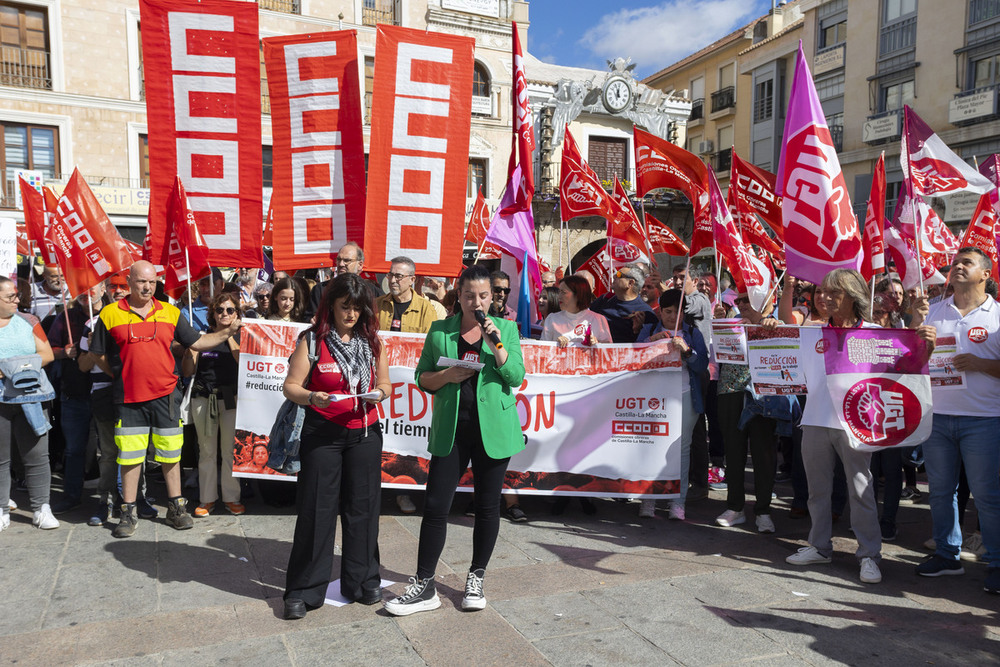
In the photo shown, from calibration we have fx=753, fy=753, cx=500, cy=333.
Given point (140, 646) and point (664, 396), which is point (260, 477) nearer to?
point (140, 646)

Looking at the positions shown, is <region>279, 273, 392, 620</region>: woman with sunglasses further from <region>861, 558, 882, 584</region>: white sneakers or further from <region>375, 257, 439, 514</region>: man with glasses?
<region>861, 558, 882, 584</region>: white sneakers

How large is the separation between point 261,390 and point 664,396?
313 cm

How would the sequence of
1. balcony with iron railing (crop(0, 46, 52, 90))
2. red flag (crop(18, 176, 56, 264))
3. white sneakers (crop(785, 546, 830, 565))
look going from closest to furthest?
white sneakers (crop(785, 546, 830, 565))
red flag (crop(18, 176, 56, 264))
balcony with iron railing (crop(0, 46, 52, 90))

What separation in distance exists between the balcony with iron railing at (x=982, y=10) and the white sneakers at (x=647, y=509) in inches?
943

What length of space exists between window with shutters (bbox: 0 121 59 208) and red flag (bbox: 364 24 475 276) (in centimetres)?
1857

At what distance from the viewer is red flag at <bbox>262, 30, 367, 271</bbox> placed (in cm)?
616

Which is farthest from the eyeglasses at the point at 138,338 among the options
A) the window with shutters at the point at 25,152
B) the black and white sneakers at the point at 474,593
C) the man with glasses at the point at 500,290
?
the window with shutters at the point at 25,152

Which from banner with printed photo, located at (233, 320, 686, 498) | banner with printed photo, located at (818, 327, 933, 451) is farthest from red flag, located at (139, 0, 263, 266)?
banner with printed photo, located at (818, 327, 933, 451)

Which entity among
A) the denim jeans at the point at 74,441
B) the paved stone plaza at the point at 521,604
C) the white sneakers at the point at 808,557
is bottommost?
the paved stone plaza at the point at 521,604

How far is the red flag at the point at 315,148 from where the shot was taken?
6.16m

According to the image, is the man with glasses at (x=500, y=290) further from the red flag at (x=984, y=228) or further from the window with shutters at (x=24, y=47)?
the window with shutters at (x=24, y=47)

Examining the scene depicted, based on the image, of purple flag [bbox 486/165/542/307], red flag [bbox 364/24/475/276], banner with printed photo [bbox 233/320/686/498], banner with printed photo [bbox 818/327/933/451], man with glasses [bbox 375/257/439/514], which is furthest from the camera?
purple flag [bbox 486/165/542/307]

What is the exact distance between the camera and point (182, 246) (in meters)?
5.79

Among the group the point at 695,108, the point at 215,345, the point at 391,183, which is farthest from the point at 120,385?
the point at 695,108
